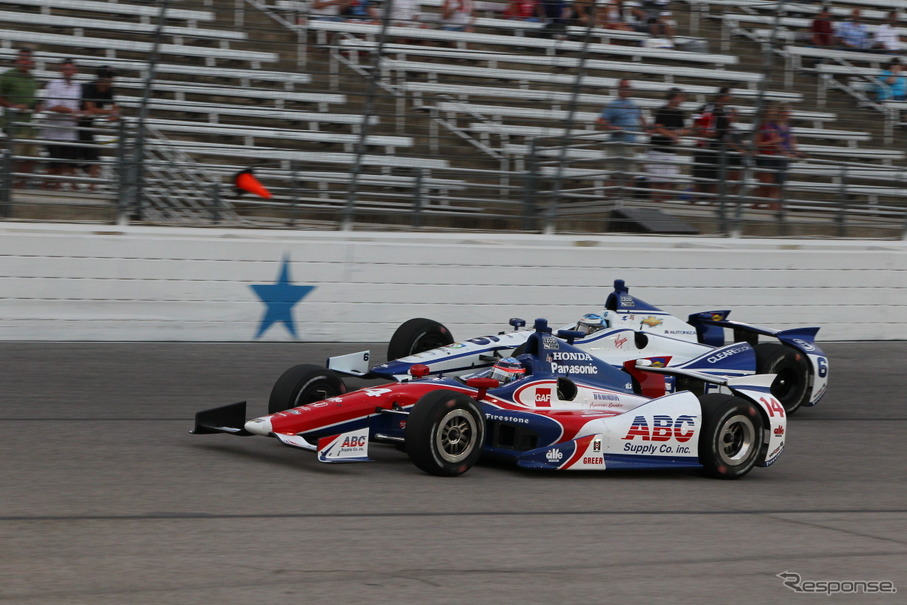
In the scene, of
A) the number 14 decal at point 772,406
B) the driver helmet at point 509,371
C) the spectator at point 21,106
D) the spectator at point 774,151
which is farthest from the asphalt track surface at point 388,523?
the spectator at point 774,151

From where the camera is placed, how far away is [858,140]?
14234mm

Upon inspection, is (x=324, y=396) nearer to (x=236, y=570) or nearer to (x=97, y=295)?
(x=236, y=570)

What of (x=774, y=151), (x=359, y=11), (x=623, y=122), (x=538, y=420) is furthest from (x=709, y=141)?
(x=538, y=420)

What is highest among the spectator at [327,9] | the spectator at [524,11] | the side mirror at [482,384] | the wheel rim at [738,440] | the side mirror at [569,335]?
the spectator at [524,11]

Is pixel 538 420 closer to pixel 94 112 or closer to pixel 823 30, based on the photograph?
pixel 94 112

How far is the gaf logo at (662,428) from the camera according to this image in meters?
6.76

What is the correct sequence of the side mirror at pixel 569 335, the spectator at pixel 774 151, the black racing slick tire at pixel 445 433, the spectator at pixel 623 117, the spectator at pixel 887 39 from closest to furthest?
the black racing slick tire at pixel 445 433
the side mirror at pixel 569 335
the spectator at pixel 623 117
the spectator at pixel 774 151
the spectator at pixel 887 39

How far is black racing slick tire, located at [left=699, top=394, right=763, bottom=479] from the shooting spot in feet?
22.6

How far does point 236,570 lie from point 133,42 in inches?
347

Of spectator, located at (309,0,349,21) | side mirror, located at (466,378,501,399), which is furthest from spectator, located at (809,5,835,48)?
side mirror, located at (466,378,501,399)

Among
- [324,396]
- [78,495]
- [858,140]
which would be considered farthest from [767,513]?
[858,140]

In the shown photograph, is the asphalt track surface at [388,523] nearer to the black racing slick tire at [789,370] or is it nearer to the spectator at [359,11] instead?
the black racing slick tire at [789,370]

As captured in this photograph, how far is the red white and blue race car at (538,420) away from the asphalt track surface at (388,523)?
0.14 m

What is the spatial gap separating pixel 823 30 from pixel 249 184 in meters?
7.66
